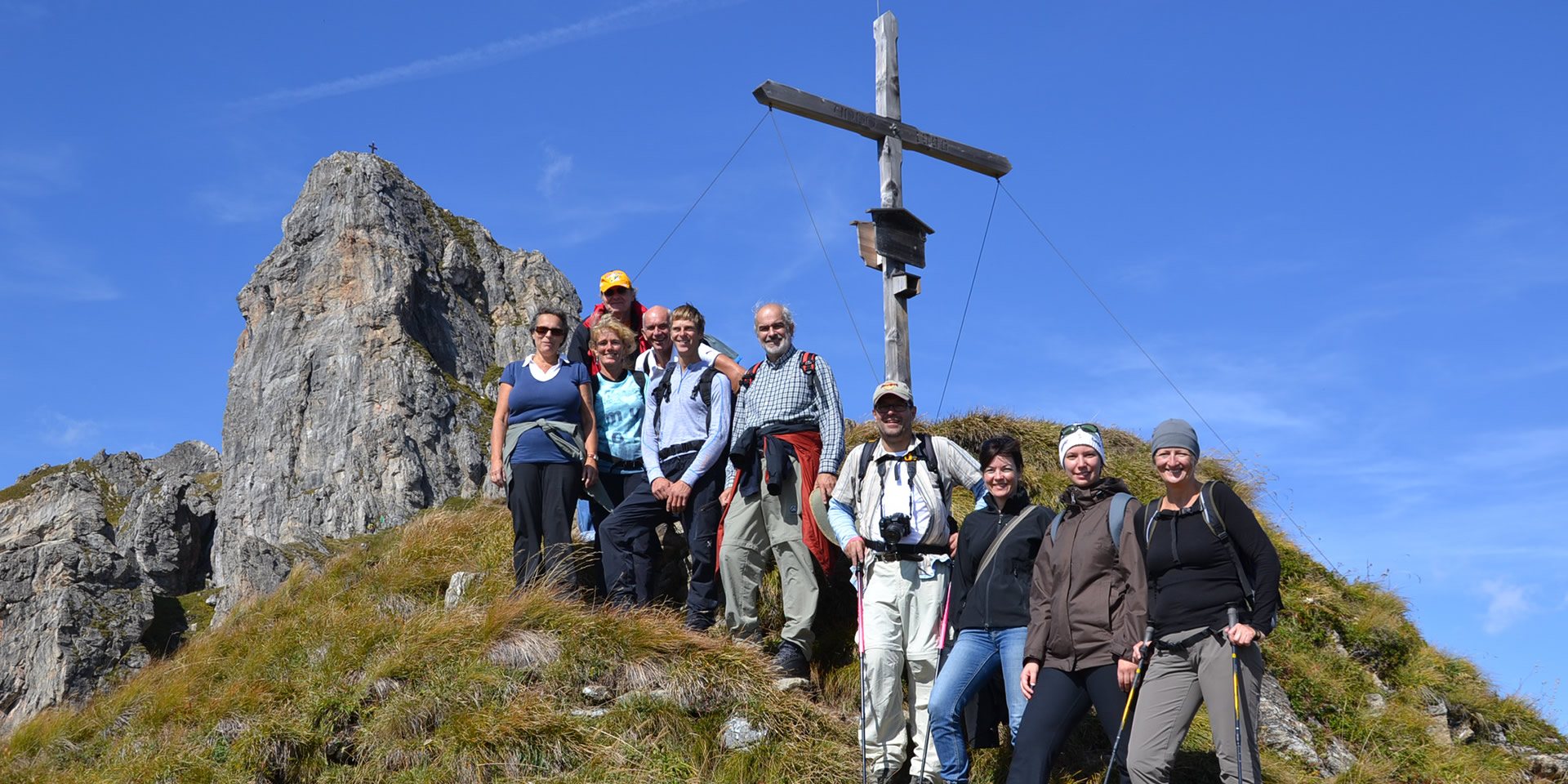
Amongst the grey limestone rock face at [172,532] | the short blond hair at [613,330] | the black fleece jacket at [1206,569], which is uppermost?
the grey limestone rock face at [172,532]

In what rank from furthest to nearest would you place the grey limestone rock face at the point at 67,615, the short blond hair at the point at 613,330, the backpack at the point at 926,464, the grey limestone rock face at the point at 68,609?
the grey limestone rock face at the point at 67,615 → the grey limestone rock face at the point at 68,609 → the short blond hair at the point at 613,330 → the backpack at the point at 926,464

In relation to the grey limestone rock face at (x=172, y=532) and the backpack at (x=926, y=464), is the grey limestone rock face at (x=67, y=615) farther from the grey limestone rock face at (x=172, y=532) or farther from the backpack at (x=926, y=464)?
the backpack at (x=926, y=464)

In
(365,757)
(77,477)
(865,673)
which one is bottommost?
(365,757)

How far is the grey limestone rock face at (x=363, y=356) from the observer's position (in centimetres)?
7662

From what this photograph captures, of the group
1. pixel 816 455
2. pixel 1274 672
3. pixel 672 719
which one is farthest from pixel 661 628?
pixel 1274 672

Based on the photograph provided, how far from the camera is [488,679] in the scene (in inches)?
293

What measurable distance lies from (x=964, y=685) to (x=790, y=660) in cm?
193

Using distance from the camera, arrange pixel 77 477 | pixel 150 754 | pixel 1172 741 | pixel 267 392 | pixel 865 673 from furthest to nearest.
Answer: pixel 267 392 < pixel 77 477 < pixel 150 754 < pixel 865 673 < pixel 1172 741

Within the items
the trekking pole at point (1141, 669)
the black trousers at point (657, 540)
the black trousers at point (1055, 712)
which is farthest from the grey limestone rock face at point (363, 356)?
the trekking pole at point (1141, 669)

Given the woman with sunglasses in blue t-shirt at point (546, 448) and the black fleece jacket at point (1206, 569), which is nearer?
the black fleece jacket at point (1206, 569)

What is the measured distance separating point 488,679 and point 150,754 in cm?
234

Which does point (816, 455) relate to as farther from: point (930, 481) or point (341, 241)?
point (341, 241)

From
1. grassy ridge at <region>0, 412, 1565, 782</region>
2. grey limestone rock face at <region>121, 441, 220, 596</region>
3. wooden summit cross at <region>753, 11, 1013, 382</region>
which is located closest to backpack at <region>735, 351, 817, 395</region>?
grassy ridge at <region>0, 412, 1565, 782</region>

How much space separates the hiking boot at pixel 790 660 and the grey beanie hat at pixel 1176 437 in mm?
3152
